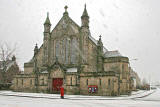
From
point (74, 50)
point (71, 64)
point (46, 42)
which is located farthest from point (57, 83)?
point (46, 42)

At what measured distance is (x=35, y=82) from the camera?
36.2 meters

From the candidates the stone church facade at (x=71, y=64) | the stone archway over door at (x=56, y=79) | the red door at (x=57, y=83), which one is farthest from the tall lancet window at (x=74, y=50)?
the red door at (x=57, y=83)

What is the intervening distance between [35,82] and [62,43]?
31.9 ft

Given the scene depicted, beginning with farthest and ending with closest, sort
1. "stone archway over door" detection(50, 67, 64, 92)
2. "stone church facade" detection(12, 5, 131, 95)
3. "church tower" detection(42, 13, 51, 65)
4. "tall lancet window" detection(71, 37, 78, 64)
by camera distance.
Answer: "church tower" detection(42, 13, 51, 65), "tall lancet window" detection(71, 37, 78, 64), "stone archway over door" detection(50, 67, 64, 92), "stone church facade" detection(12, 5, 131, 95)

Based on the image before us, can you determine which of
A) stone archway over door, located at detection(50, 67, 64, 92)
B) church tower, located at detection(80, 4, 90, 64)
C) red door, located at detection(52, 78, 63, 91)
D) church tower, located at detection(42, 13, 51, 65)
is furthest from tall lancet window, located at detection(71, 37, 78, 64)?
church tower, located at detection(42, 13, 51, 65)

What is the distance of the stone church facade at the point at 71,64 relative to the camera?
31.8 m

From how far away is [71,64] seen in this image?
36.0 m

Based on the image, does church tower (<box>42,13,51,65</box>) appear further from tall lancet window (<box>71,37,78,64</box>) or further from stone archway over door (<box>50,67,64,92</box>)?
tall lancet window (<box>71,37,78,64</box>)

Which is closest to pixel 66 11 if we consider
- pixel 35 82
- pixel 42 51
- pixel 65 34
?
pixel 65 34

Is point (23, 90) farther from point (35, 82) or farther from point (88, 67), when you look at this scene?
point (88, 67)

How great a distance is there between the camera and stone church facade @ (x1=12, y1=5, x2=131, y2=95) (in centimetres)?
3177

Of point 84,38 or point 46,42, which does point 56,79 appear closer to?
point 46,42

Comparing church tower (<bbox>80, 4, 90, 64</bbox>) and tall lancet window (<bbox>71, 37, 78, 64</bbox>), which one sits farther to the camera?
tall lancet window (<bbox>71, 37, 78, 64</bbox>)

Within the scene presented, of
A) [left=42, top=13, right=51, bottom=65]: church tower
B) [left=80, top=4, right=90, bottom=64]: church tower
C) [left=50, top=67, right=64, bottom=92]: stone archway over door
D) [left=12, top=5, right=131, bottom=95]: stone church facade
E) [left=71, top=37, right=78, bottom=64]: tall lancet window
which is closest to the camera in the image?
[left=12, top=5, right=131, bottom=95]: stone church facade
